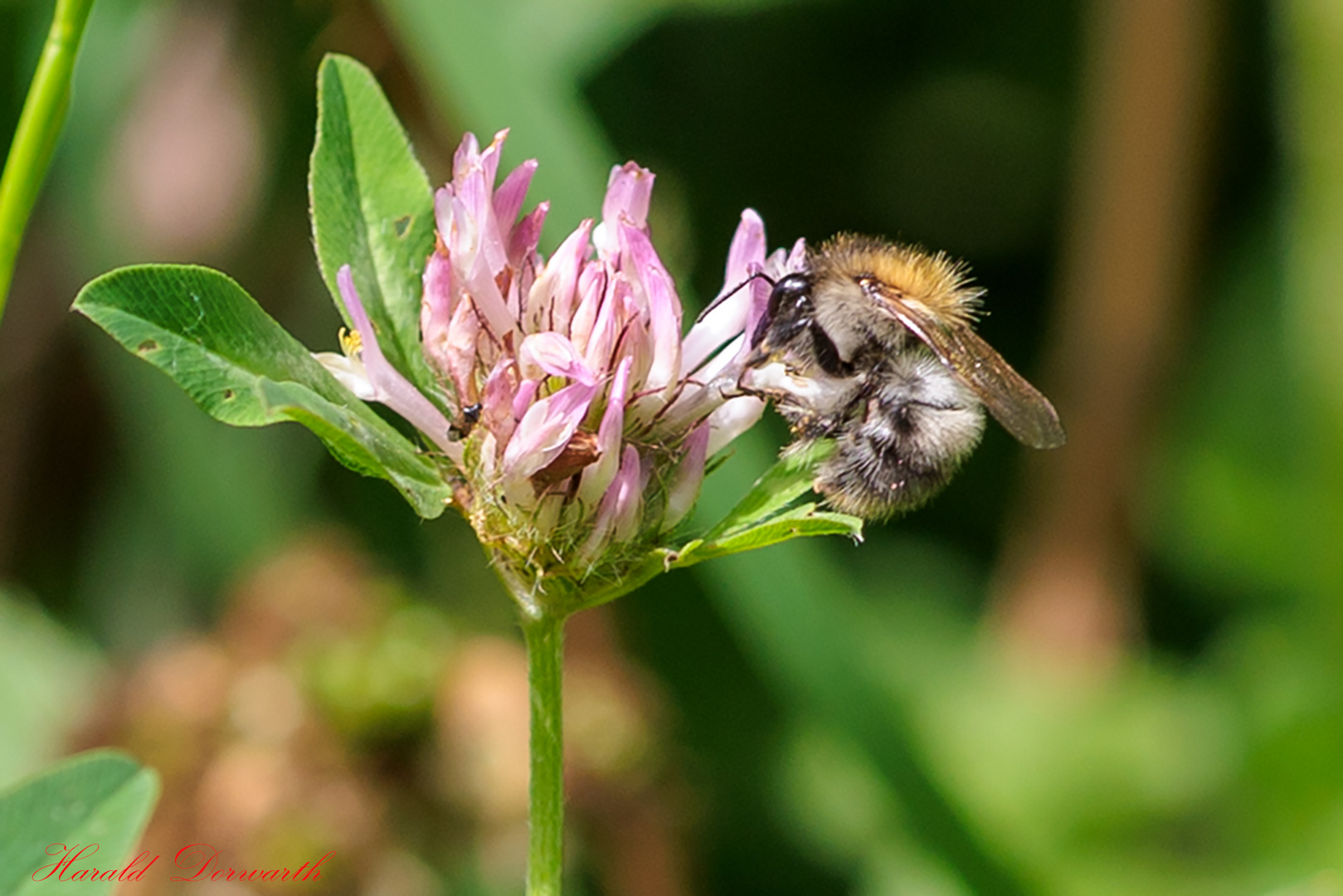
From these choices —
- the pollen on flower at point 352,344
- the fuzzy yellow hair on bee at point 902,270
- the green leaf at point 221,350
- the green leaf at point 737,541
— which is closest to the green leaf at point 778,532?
the green leaf at point 737,541

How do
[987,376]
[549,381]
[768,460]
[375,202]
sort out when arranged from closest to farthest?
[549,381], [375,202], [987,376], [768,460]

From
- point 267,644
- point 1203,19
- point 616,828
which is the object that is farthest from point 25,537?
point 1203,19

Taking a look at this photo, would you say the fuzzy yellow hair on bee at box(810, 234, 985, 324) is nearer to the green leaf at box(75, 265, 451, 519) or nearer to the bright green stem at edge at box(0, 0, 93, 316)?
the green leaf at box(75, 265, 451, 519)

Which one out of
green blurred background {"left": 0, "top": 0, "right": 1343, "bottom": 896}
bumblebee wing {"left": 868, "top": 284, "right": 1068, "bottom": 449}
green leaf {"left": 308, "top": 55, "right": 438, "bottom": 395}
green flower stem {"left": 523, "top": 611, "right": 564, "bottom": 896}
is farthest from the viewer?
green blurred background {"left": 0, "top": 0, "right": 1343, "bottom": 896}

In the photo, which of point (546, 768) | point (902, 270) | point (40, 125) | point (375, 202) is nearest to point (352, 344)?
point (375, 202)

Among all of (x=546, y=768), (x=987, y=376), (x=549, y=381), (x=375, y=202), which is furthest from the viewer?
(x=987, y=376)

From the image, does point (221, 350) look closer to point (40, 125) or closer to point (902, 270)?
point (40, 125)

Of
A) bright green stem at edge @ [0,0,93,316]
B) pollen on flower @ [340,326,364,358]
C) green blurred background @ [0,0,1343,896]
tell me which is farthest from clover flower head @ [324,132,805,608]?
green blurred background @ [0,0,1343,896]
